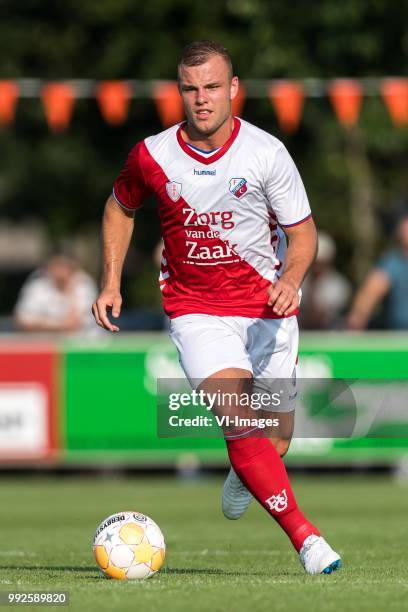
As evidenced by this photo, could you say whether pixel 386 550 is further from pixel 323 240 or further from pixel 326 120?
pixel 326 120

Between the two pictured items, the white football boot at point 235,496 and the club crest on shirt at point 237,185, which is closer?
the club crest on shirt at point 237,185

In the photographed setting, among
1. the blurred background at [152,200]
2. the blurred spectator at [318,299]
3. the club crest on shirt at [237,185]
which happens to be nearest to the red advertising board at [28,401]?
the blurred background at [152,200]

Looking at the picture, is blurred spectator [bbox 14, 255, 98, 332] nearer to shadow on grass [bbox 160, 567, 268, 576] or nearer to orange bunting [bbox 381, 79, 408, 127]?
orange bunting [bbox 381, 79, 408, 127]

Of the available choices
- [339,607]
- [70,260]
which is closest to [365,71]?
[70,260]

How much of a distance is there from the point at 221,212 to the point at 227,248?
0.60 feet

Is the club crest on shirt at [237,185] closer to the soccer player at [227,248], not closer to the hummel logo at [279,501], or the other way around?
the soccer player at [227,248]

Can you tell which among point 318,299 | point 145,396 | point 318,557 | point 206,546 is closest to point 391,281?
point 318,299

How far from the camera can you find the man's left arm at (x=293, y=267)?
23.3 feet

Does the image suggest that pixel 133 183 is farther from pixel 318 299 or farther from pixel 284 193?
pixel 318 299

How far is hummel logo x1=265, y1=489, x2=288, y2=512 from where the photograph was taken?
735cm

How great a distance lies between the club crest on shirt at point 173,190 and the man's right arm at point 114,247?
397mm

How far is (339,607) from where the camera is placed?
6.18m

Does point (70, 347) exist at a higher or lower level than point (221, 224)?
lower

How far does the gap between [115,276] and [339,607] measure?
2.26 metres
